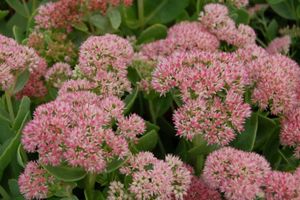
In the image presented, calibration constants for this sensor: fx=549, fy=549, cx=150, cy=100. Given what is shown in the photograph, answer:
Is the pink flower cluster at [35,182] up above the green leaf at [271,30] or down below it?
above

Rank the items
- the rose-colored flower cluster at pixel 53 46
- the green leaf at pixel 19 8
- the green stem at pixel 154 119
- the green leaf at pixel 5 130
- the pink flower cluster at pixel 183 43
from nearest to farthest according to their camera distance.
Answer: the green leaf at pixel 5 130 < the green stem at pixel 154 119 < the pink flower cluster at pixel 183 43 < the rose-colored flower cluster at pixel 53 46 < the green leaf at pixel 19 8

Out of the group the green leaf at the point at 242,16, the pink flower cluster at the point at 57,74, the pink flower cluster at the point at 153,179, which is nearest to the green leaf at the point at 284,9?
the green leaf at the point at 242,16

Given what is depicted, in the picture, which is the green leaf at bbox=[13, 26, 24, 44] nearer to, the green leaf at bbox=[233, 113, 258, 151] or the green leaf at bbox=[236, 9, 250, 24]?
the green leaf at bbox=[236, 9, 250, 24]

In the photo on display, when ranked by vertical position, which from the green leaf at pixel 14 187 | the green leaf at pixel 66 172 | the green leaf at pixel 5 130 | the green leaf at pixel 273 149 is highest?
the green leaf at pixel 66 172

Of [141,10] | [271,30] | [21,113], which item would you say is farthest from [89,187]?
[271,30]

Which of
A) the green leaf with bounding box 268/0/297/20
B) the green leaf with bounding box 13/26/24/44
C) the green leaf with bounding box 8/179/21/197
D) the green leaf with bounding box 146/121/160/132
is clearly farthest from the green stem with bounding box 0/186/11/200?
the green leaf with bounding box 268/0/297/20

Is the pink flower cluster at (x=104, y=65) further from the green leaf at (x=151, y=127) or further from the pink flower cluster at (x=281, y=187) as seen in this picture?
the pink flower cluster at (x=281, y=187)
